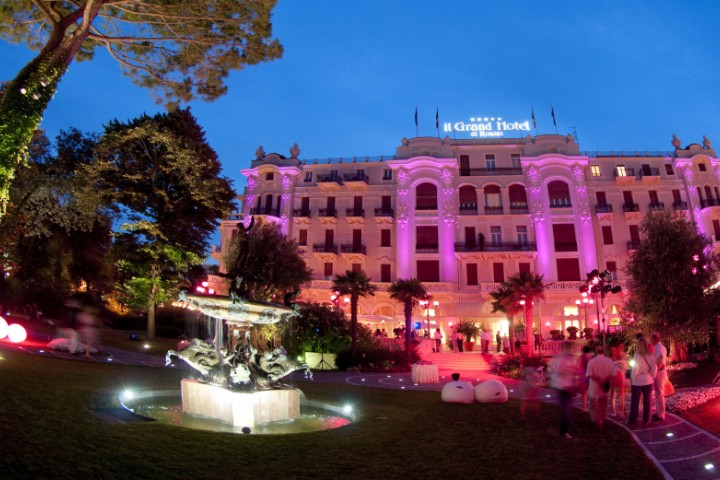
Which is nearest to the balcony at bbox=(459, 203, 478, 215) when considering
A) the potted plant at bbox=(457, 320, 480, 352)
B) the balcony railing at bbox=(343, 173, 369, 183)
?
the balcony railing at bbox=(343, 173, 369, 183)

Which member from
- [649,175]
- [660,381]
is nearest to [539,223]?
[649,175]

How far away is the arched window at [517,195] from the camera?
4003 cm

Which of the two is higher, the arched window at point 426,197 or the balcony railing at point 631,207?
the arched window at point 426,197

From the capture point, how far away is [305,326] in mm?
25594

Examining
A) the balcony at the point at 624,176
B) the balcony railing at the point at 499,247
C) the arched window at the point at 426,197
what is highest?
the balcony at the point at 624,176

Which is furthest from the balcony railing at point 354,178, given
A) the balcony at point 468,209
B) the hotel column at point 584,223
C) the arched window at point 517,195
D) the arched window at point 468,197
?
the hotel column at point 584,223

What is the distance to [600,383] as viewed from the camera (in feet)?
27.9

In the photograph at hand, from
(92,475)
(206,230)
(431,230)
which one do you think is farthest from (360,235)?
(92,475)

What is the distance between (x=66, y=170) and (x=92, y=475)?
99.9 feet

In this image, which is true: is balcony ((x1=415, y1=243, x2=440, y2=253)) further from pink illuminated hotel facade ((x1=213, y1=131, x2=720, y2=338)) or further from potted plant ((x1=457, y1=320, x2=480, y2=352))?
potted plant ((x1=457, y1=320, x2=480, y2=352))

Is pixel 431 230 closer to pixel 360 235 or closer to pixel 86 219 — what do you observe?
pixel 360 235

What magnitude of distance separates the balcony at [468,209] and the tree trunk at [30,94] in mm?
32888

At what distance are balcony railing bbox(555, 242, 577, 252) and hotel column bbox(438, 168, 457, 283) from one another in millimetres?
8391

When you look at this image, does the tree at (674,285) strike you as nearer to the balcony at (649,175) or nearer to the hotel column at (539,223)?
the hotel column at (539,223)
